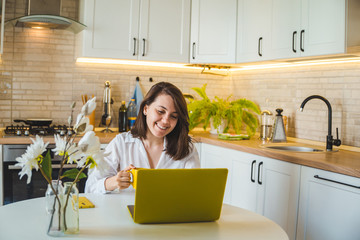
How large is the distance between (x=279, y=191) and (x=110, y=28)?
6.82ft

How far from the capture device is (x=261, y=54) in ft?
11.5

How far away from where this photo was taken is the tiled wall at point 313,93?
312 centimetres

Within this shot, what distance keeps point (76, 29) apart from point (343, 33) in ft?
7.47

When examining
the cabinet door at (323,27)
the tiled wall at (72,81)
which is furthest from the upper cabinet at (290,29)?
the tiled wall at (72,81)

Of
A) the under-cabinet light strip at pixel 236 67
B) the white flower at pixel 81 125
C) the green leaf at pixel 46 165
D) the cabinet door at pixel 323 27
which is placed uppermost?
the cabinet door at pixel 323 27

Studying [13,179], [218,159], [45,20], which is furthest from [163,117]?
[45,20]

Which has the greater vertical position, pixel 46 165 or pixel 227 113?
pixel 227 113

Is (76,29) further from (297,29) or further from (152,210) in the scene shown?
(152,210)

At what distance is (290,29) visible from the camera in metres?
3.19

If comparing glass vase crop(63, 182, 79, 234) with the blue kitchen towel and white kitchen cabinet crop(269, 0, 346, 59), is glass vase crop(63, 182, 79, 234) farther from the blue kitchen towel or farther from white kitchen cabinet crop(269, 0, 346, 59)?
the blue kitchen towel

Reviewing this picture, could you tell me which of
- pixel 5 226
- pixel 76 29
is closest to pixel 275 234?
pixel 5 226

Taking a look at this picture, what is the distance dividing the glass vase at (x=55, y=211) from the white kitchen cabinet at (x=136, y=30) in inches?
102

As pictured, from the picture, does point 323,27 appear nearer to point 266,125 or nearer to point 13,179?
point 266,125

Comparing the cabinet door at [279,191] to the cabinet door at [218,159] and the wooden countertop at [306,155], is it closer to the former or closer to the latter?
the wooden countertop at [306,155]
